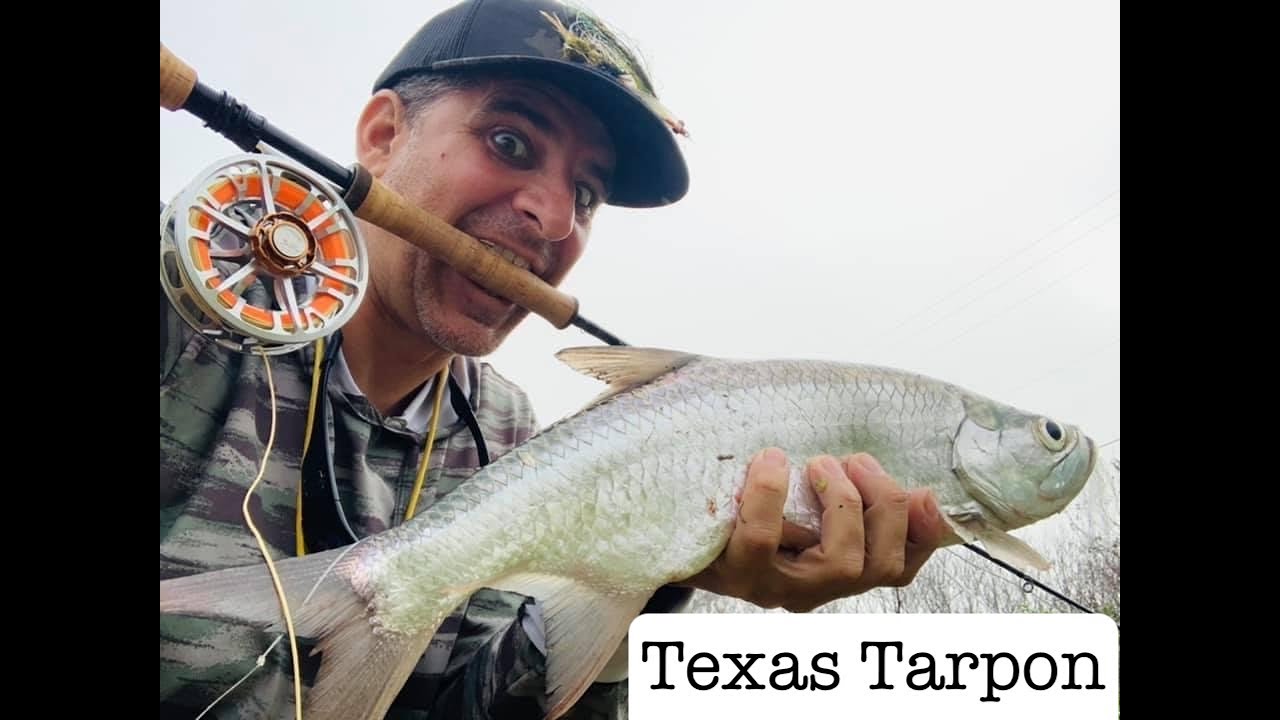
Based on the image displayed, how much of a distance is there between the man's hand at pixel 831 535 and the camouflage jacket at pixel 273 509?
1.12 feet

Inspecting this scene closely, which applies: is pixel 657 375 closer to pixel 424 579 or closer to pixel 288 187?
pixel 424 579

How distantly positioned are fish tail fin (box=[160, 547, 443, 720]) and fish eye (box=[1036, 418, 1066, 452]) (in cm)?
82

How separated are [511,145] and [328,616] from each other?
2.71 feet

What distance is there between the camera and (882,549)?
4.12ft

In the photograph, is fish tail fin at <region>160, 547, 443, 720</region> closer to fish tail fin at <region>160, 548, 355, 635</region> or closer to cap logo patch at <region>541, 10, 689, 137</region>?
fish tail fin at <region>160, 548, 355, 635</region>

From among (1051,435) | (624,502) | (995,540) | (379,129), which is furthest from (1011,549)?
(379,129)

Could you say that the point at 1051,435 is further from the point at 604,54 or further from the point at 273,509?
the point at 273,509

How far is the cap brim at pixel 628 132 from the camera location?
157 centimetres

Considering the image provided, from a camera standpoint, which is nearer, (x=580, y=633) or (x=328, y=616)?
(x=328, y=616)

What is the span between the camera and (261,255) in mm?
1253

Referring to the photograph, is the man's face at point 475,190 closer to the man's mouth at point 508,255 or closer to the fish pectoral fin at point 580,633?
the man's mouth at point 508,255

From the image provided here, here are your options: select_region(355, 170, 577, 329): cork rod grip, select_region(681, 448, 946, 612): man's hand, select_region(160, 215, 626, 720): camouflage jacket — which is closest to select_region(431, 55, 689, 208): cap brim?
select_region(355, 170, 577, 329): cork rod grip
